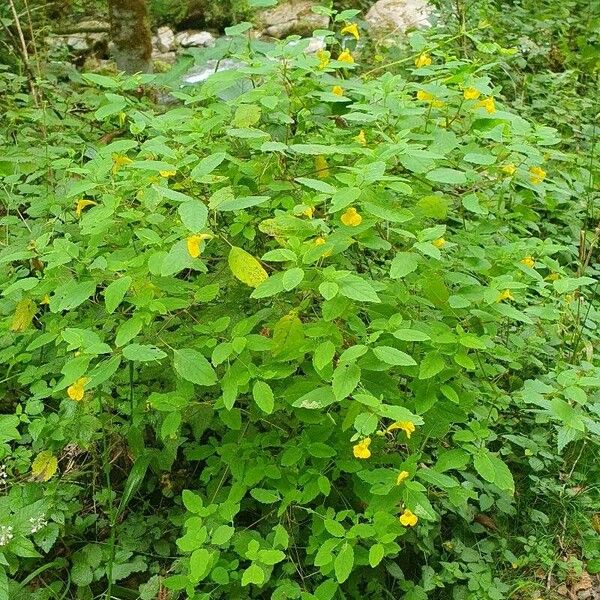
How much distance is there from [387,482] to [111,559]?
0.83 metres

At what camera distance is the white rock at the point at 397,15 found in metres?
5.62

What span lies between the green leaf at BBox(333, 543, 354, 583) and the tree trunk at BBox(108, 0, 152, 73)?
3004mm

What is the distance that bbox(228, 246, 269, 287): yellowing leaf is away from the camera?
174cm

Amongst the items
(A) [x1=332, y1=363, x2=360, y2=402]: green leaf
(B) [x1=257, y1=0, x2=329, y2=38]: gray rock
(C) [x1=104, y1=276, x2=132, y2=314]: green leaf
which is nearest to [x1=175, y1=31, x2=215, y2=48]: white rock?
(B) [x1=257, y1=0, x2=329, y2=38]: gray rock

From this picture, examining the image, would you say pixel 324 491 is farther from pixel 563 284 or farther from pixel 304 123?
pixel 304 123

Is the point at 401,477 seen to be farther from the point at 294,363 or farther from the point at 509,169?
the point at 509,169

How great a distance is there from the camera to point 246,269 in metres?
1.75

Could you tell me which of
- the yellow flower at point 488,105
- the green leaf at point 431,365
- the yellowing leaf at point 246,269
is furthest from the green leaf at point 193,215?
the yellow flower at point 488,105

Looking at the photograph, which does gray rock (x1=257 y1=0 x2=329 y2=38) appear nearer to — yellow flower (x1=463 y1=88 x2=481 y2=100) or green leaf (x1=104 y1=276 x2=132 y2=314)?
yellow flower (x1=463 y1=88 x2=481 y2=100)

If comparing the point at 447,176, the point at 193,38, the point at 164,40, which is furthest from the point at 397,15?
the point at 447,176

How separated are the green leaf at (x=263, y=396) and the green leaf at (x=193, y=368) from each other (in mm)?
106

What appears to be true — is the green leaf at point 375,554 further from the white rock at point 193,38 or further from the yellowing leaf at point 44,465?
the white rock at point 193,38

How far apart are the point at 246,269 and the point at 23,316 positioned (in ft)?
2.70

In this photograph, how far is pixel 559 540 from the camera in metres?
2.30
